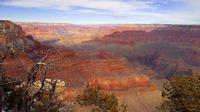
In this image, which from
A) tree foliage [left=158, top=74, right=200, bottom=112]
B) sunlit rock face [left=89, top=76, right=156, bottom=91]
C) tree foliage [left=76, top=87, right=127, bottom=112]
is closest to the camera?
tree foliage [left=158, top=74, right=200, bottom=112]

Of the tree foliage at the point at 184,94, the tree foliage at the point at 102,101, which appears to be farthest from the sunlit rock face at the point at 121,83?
the tree foliage at the point at 184,94

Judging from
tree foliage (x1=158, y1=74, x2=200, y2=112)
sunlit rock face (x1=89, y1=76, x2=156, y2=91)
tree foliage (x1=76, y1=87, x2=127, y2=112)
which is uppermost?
tree foliage (x1=158, y1=74, x2=200, y2=112)

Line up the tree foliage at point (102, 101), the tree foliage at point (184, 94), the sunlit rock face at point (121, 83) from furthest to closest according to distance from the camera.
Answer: the sunlit rock face at point (121, 83)
the tree foliage at point (102, 101)
the tree foliage at point (184, 94)

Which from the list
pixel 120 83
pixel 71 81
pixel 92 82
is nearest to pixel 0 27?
pixel 71 81

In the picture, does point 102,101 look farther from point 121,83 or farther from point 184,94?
point 121,83

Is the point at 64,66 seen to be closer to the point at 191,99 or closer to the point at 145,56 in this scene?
the point at 191,99

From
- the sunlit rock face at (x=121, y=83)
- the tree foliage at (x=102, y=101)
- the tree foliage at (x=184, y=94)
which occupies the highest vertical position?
the tree foliage at (x=184, y=94)

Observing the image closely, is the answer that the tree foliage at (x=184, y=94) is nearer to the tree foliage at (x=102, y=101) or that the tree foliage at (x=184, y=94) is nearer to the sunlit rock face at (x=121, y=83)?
the tree foliage at (x=102, y=101)

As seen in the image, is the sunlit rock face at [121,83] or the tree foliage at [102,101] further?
the sunlit rock face at [121,83]

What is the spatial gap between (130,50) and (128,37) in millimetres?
34800

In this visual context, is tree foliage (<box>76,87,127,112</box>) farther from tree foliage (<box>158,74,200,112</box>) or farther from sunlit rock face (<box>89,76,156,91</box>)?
sunlit rock face (<box>89,76,156,91</box>)

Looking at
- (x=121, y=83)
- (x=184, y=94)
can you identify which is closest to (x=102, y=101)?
(x=184, y=94)

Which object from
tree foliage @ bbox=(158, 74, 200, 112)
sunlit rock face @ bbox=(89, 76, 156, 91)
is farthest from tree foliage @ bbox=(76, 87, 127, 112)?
sunlit rock face @ bbox=(89, 76, 156, 91)

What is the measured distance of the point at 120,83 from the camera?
37875mm
